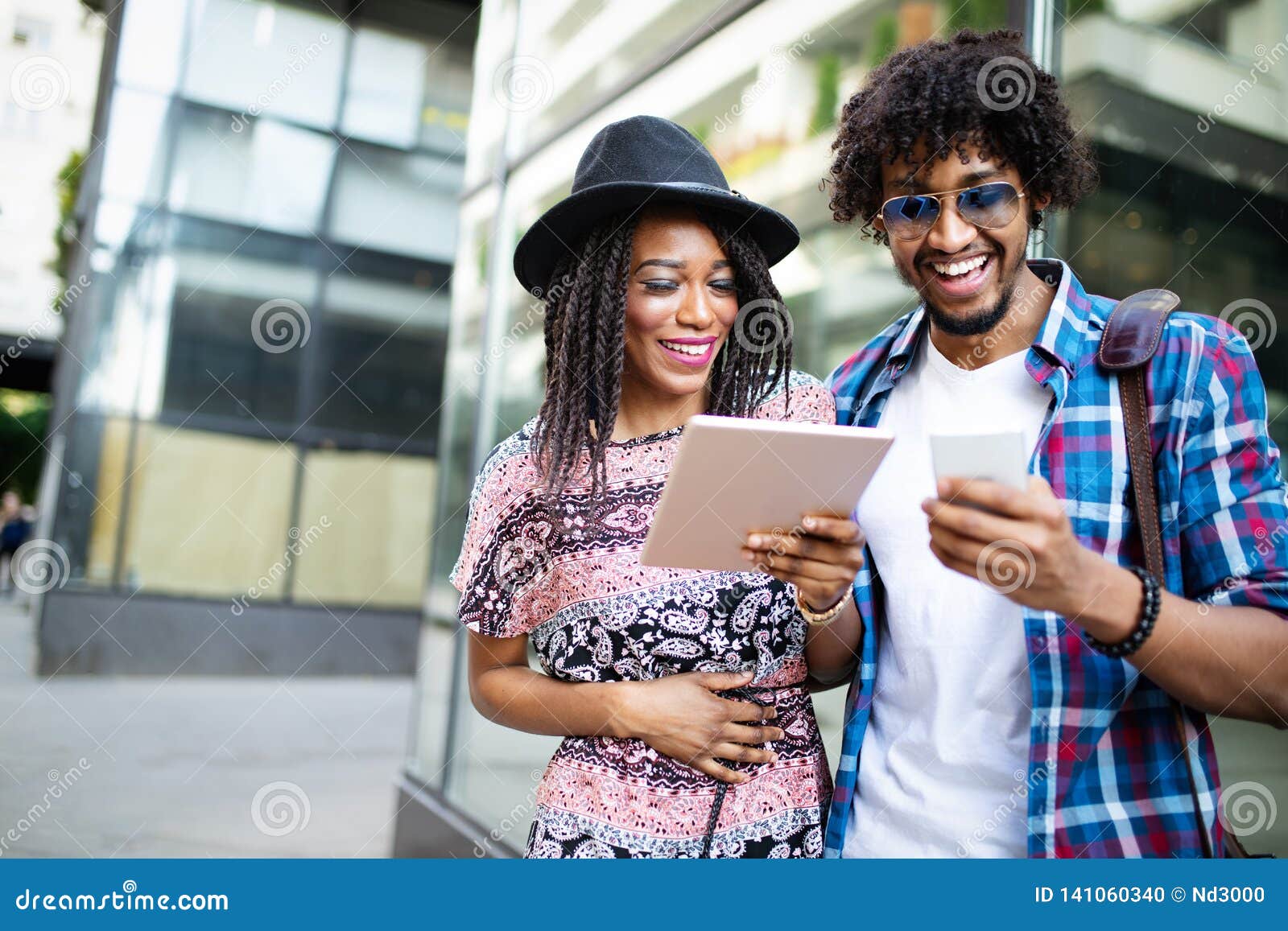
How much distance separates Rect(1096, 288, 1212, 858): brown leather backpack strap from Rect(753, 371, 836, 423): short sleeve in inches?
21.8

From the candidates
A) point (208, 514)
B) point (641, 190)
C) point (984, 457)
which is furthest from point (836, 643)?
point (208, 514)

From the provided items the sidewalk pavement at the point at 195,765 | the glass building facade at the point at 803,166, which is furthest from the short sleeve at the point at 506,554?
the sidewalk pavement at the point at 195,765

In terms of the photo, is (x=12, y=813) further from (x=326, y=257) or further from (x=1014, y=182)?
(x=326, y=257)

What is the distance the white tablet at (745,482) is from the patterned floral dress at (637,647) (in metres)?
0.18

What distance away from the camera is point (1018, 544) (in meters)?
1.32

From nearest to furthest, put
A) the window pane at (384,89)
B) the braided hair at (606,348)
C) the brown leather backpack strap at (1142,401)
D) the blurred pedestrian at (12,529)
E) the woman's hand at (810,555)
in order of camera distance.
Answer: the brown leather backpack strap at (1142,401), the woman's hand at (810,555), the braided hair at (606,348), the window pane at (384,89), the blurred pedestrian at (12,529)

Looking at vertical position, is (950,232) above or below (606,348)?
above

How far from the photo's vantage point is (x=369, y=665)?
1179 cm

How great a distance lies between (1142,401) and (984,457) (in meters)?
0.52

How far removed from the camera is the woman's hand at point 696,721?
1.83 m

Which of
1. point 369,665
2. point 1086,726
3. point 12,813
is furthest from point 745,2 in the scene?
point 369,665

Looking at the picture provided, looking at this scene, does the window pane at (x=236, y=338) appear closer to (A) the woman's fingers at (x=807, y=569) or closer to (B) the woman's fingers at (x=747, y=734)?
(B) the woman's fingers at (x=747, y=734)

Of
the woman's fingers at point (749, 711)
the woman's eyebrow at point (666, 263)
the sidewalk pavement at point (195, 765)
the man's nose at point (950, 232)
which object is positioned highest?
the man's nose at point (950, 232)

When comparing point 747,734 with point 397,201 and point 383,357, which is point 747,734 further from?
point 397,201
